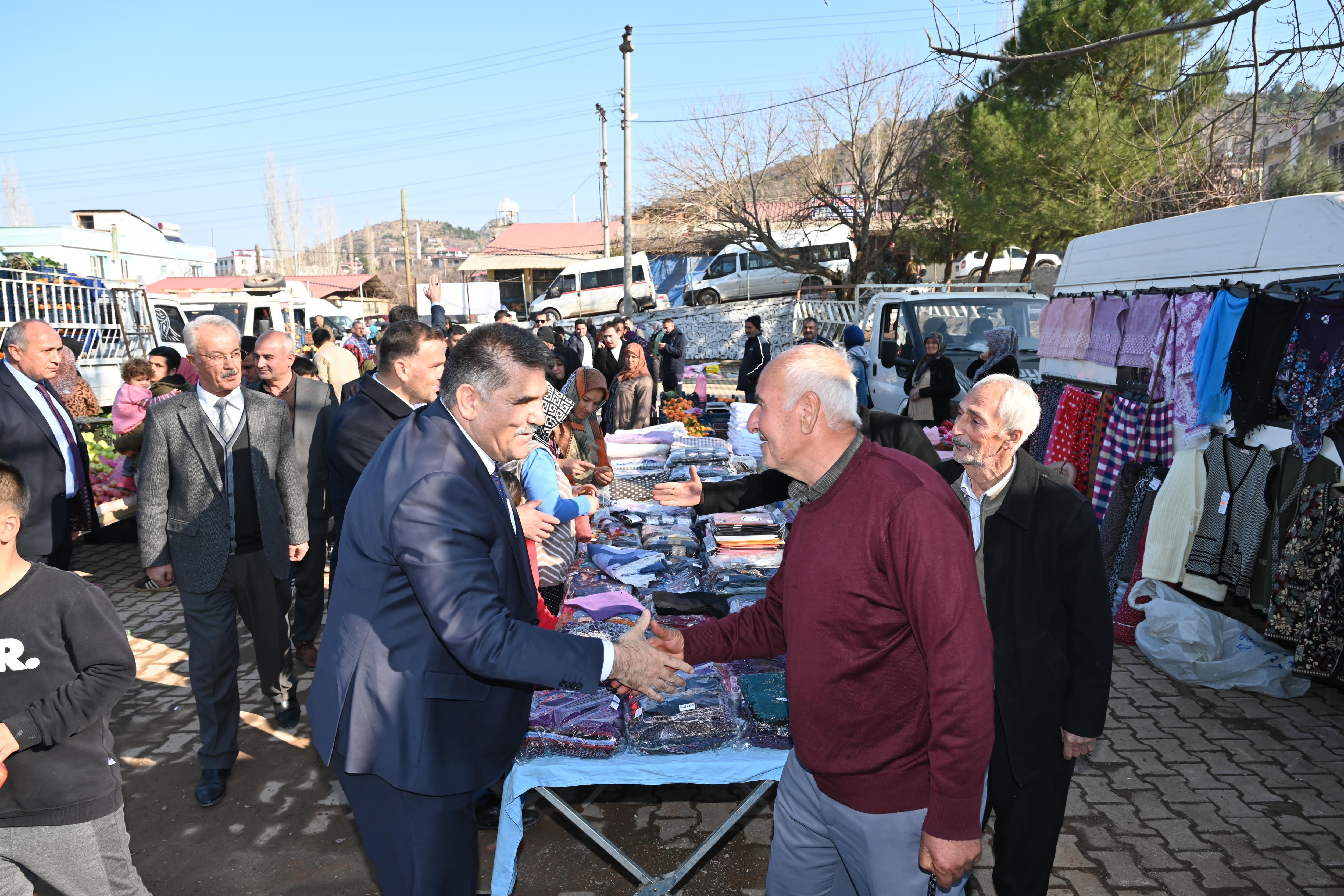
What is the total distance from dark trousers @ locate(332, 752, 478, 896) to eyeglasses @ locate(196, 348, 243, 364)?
7.37 feet

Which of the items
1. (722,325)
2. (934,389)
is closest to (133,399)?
(934,389)

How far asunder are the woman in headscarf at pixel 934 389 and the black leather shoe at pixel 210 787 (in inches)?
274

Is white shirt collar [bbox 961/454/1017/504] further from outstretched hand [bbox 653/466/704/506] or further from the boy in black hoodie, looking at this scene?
the boy in black hoodie

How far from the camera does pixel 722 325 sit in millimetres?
24656

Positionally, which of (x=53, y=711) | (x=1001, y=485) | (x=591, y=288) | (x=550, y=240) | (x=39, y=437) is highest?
(x=550, y=240)

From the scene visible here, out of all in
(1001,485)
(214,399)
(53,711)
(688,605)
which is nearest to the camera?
(53,711)

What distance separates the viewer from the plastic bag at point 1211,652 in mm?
4797

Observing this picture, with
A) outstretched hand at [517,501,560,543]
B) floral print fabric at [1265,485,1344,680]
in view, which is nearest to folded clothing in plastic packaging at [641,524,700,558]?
outstretched hand at [517,501,560,543]

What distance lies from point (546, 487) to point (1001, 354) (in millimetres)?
5780

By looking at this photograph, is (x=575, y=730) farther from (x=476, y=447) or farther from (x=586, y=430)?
(x=586, y=430)

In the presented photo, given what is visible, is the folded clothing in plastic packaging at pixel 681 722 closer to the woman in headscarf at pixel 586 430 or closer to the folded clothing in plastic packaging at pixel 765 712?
the folded clothing in plastic packaging at pixel 765 712

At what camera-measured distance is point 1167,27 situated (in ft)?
11.4

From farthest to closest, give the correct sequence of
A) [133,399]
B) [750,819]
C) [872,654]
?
[133,399], [750,819], [872,654]

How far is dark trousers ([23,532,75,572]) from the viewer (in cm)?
385
